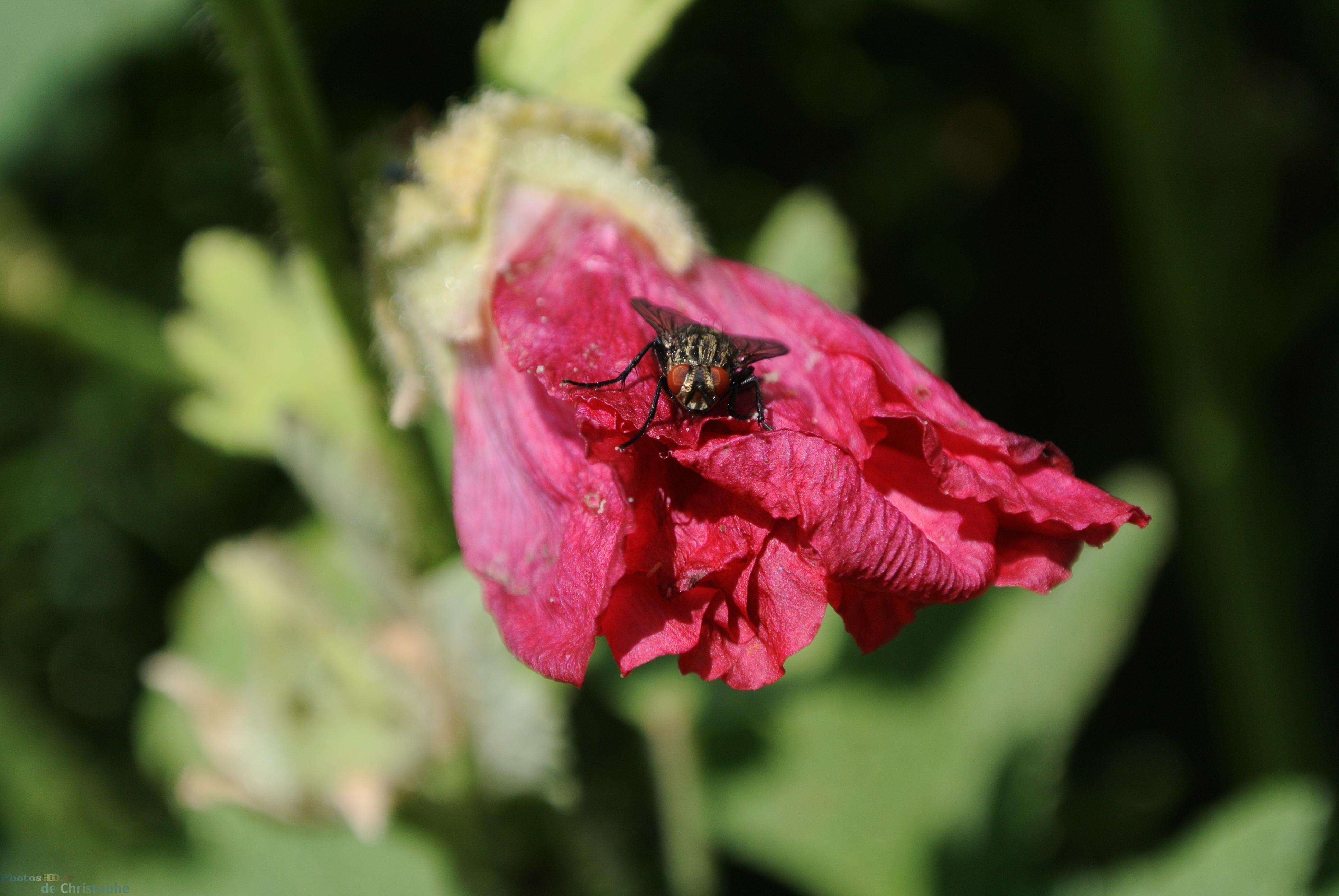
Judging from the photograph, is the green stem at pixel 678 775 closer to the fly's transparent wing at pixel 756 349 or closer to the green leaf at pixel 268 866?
the green leaf at pixel 268 866

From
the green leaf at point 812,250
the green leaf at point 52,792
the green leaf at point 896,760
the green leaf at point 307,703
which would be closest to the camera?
the green leaf at point 307,703

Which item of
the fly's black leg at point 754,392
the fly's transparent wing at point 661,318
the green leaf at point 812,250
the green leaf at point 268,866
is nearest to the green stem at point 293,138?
the fly's transparent wing at point 661,318

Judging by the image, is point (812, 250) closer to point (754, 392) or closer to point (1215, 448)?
point (754, 392)

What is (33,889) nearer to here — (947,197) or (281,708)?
(281,708)

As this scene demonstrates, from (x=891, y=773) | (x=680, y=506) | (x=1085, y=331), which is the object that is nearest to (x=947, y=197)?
(x=1085, y=331)

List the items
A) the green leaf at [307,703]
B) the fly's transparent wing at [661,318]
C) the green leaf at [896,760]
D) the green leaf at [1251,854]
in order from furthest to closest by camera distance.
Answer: the green leaf at [896,760] < the green leaf at [1251,854] < the green leaf at [307,703] < the fly's transparent wing at [661,318]

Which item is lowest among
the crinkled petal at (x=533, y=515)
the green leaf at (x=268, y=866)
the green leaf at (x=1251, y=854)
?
the green leaf at (x=268, y=866)

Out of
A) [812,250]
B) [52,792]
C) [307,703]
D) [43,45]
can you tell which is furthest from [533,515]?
[52,792]

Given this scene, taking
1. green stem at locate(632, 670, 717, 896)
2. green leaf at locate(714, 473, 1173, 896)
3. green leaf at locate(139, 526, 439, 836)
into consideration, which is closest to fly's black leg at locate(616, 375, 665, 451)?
green leaf at locate(139, 526, 439, 836)
